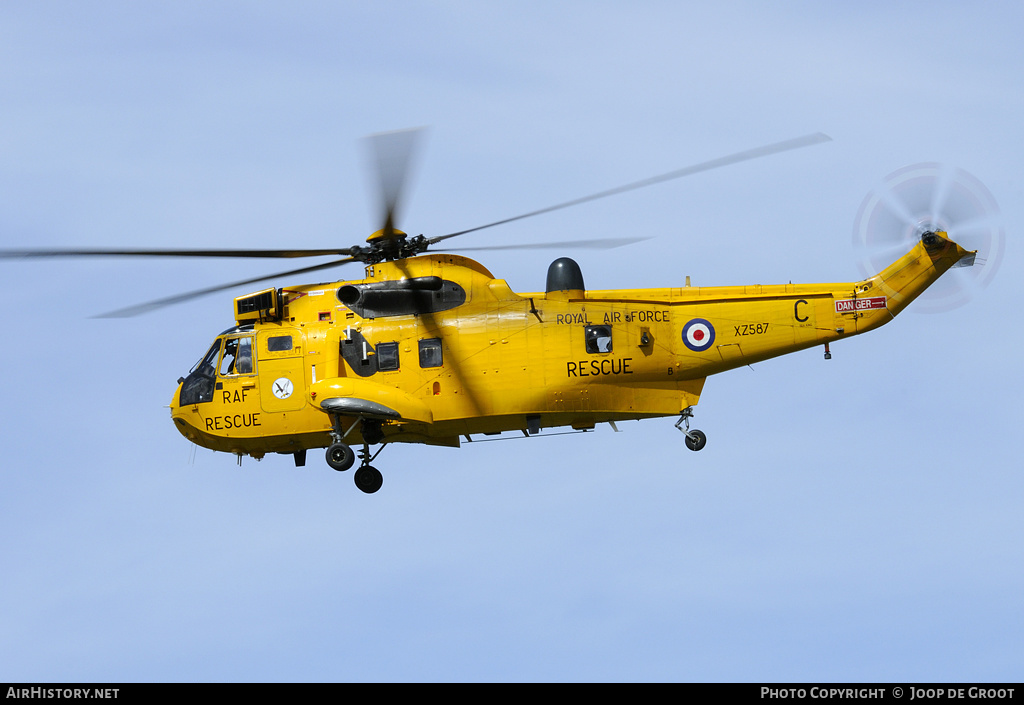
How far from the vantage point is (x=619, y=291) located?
3266 centimetres

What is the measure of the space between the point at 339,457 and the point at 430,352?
10.5ft

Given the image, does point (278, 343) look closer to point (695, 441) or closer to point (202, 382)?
point (202, 382)

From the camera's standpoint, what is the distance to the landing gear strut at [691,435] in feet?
105

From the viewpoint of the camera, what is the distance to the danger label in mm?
32188

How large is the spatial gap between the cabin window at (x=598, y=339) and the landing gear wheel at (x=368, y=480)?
5933mm

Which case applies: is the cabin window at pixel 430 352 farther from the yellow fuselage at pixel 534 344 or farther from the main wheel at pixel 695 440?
the main wheel at pixel 695 440

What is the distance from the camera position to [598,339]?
1267 inches

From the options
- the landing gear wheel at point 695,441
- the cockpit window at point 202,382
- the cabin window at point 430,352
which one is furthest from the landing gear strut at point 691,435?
the cockpit window at point 202,382

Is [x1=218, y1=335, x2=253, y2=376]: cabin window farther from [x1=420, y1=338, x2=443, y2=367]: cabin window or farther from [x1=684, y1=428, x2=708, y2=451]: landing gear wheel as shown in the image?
[x1=684, y1=428, x2=708, y2=451]: landing gear wheel

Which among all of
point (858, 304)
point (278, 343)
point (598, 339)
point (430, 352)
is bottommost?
point (598, 339)

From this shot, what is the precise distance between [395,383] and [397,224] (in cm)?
378

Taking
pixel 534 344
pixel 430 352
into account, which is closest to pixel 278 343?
pixel 430 352
